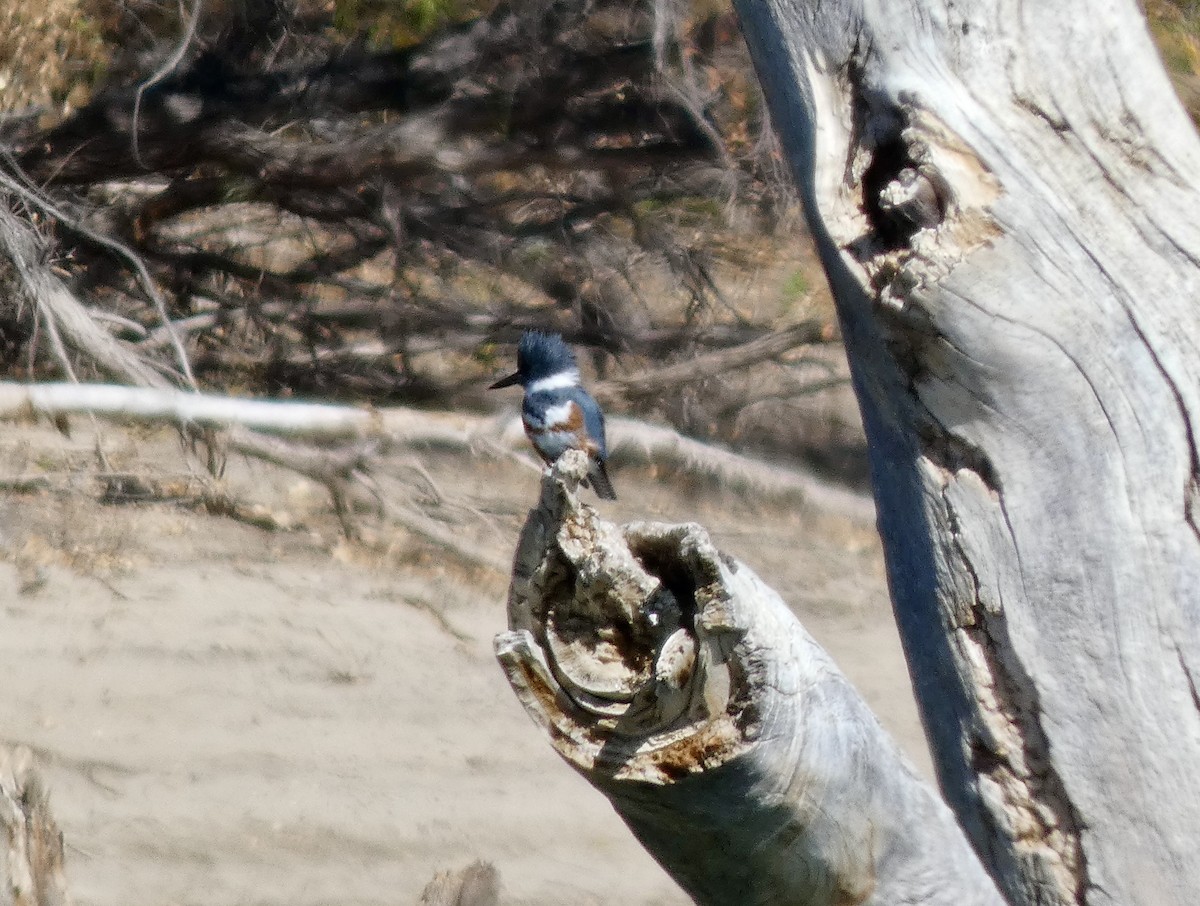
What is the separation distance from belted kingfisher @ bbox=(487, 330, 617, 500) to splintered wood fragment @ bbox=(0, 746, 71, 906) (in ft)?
7.98

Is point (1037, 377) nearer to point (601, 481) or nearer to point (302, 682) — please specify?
point (601, 481)

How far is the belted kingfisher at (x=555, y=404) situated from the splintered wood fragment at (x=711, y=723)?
130 inches

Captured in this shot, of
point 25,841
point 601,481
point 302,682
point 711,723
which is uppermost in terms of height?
point 711,723

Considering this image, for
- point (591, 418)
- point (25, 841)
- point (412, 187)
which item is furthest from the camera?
point (412, 187)

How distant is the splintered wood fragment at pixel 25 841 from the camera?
8.99ft

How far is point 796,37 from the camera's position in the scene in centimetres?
193

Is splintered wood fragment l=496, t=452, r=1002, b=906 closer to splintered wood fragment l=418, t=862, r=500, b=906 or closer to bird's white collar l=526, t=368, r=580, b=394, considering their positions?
splintered wood fragment l=418, t=862, r=500, b=906

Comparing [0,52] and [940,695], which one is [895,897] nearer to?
[940,695]

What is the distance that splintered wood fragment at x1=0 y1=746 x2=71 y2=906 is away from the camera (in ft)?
8.99

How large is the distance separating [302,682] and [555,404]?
1.59 meters

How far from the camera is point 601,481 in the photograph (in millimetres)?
5359

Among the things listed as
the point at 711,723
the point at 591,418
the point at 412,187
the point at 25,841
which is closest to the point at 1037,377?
the point at 711,723

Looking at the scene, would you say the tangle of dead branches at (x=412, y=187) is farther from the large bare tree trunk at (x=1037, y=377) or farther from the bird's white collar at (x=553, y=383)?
the large bare tree trunk at (x=1037, y=377)

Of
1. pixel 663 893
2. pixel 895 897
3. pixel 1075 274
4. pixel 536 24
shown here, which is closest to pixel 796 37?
pixel 1075 274
